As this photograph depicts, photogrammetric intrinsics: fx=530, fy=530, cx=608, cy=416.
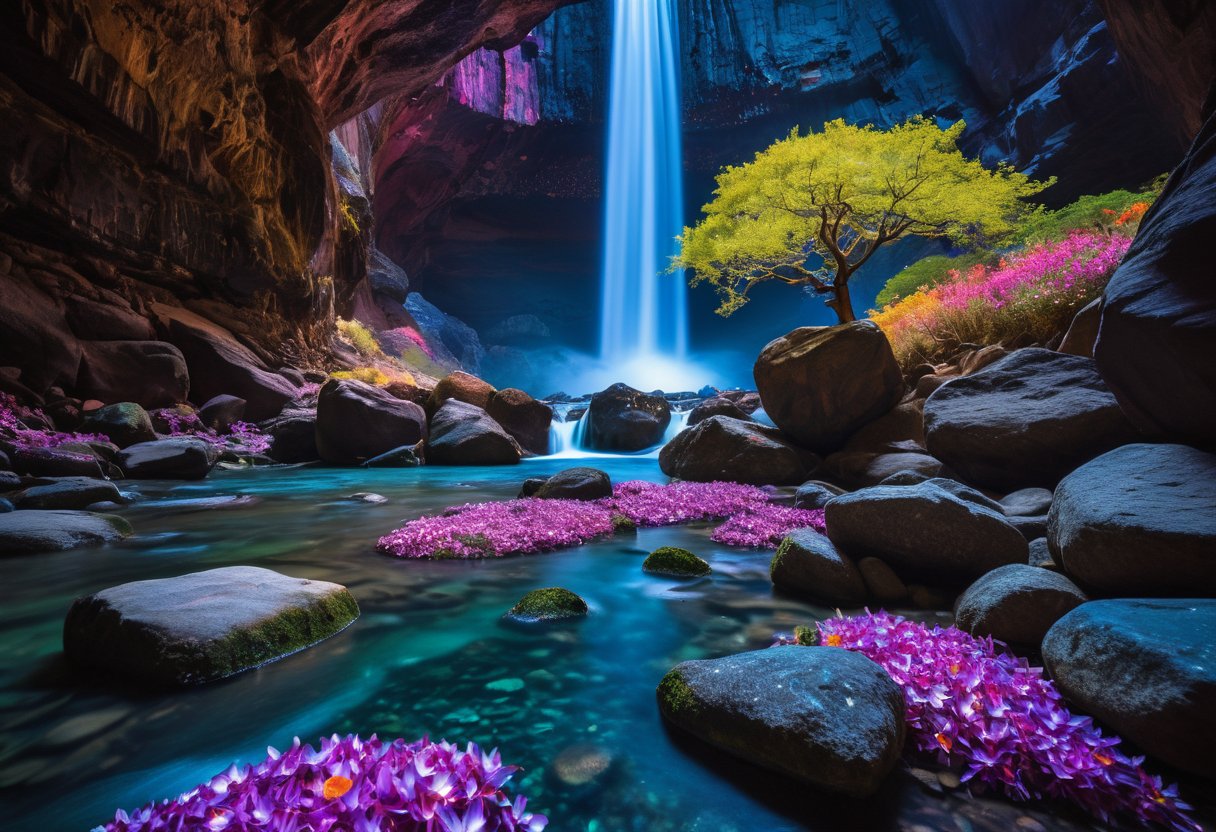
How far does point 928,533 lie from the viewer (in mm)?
4223

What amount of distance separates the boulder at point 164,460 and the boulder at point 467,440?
5.34 meters

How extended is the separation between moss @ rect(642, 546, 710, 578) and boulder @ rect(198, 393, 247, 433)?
14.4m

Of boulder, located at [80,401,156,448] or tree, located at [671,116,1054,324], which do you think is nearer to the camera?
boulder, located at [80,401,156,448]

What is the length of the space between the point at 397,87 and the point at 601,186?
25284 mm

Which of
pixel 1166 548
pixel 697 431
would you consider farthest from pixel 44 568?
pixel 697 431

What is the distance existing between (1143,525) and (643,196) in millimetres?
48676

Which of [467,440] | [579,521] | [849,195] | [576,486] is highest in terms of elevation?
[849,195]

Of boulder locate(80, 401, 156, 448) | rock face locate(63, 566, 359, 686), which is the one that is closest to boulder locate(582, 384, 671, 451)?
boulder locate(80, 401, 156, 448)

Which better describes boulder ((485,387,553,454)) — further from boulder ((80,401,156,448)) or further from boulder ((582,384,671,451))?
boulder ((80,401,156,448))

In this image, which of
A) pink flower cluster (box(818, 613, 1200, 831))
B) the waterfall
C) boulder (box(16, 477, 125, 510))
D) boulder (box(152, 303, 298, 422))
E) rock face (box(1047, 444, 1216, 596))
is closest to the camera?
pink flower cluster (box(818, 613, 1200, 831))

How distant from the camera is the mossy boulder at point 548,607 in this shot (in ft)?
13.4

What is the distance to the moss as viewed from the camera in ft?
17.2

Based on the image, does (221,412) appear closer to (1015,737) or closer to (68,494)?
(68,494)

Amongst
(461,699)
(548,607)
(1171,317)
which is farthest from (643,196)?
(461,699)
